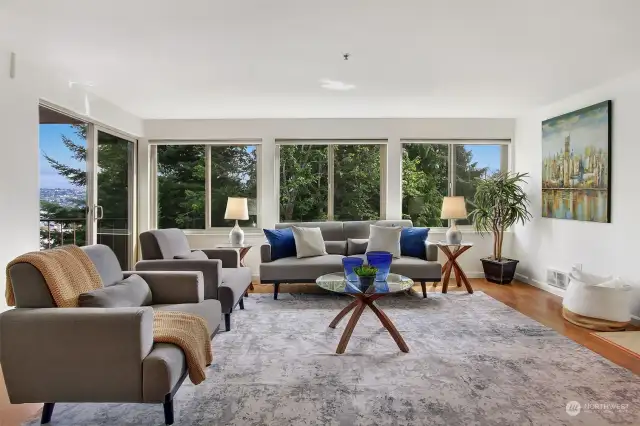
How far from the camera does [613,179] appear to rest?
4098 mm

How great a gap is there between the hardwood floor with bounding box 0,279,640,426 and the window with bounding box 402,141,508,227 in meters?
1.21

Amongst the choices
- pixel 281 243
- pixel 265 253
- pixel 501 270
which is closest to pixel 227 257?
pixel 265 253

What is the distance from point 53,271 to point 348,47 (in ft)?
8.28

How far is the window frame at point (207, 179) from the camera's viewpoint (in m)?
6.01

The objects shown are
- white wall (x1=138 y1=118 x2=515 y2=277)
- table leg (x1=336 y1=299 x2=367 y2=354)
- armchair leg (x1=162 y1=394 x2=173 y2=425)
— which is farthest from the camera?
white wall (x1=138 y1=118 x2=515 y2=277)

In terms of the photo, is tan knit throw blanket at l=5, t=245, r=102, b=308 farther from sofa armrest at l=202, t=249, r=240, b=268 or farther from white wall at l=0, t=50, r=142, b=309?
sofa armrest at l=202, t=249, r=240, b=268

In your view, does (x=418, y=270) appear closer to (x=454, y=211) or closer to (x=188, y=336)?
(x=454, y=211)

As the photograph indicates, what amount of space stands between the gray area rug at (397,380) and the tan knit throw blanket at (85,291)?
13.1 inches

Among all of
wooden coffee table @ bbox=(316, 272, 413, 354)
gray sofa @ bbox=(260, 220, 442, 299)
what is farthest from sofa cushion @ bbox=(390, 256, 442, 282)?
wooden coffee table @ bbox=(316, 272, 413, 354)

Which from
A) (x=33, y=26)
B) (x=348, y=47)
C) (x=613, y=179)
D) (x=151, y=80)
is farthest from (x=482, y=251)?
(x=33, y=26)

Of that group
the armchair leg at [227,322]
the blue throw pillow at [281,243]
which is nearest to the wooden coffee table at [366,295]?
the armchair leg at [227,322]

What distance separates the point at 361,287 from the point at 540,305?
2476 mm

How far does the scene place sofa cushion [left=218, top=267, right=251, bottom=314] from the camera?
3.43m

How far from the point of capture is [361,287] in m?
3.23
